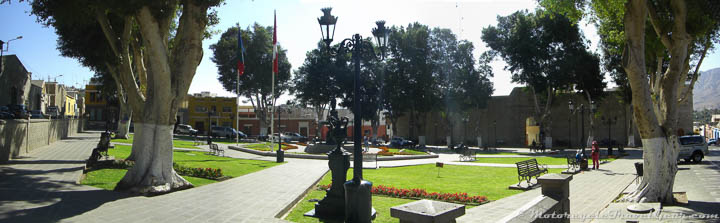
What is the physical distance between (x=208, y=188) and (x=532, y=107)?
137 feet

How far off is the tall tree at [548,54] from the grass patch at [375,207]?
3140 centimetres

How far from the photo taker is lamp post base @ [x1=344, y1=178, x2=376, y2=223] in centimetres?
646

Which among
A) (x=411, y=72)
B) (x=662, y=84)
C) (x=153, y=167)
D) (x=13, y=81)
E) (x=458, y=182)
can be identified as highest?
(x=411, y=72)

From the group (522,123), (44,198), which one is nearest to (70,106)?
(522,123)

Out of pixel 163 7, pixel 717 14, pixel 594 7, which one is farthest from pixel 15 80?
pixel 717 14

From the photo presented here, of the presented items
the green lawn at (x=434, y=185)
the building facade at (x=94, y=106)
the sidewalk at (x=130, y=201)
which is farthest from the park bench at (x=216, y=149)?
the building facade at (x=94, y=106)

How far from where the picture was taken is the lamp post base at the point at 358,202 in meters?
6.46

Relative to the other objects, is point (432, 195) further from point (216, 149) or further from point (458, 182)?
point (216, 149)

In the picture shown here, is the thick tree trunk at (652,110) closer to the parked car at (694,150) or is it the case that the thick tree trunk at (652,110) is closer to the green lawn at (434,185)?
the green lawn at (434,185)

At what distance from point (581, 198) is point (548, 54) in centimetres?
3043

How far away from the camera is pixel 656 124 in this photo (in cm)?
923

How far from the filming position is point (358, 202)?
6.46 meters

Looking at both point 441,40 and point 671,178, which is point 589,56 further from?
point 671,178

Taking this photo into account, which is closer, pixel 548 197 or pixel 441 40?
pixel 548 197
